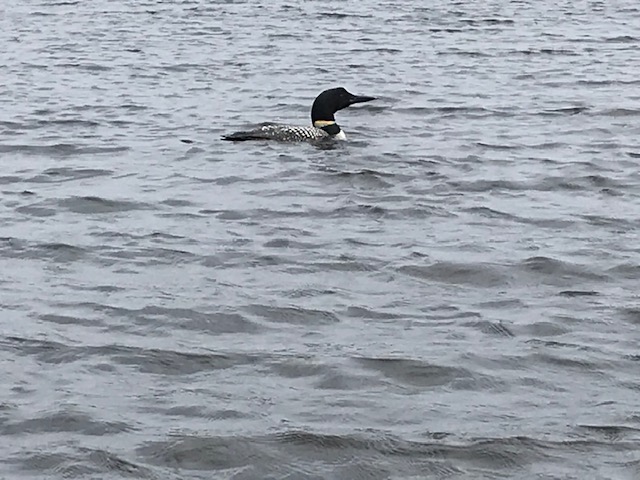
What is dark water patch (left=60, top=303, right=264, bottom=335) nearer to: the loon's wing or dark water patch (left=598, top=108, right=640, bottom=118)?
the loon's wing

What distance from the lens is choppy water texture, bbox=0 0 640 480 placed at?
22.5 feet

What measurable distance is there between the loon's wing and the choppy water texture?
5.9 inches

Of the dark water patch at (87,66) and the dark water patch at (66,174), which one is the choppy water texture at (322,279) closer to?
the dark water patch at (66,174)

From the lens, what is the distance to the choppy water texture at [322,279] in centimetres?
684

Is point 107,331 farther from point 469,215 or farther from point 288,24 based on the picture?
point 288,24

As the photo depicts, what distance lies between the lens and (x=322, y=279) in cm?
960

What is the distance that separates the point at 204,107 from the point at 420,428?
10825mm

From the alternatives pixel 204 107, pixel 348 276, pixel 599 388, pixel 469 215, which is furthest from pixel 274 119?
pixel 599 388

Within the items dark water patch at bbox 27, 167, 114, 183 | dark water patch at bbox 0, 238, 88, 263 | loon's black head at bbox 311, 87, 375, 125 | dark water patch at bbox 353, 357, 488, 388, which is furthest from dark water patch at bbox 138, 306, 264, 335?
loon's black head at bbox 311, 87, 375, 125

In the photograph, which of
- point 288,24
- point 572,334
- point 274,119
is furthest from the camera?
point 288,24

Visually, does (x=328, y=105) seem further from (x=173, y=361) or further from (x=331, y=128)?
(x=173, y=361)

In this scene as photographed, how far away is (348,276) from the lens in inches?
380

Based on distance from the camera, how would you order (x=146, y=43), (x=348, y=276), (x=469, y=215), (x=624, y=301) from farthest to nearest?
(x=146, y=43)
(x=469, y=215)
(x=348, y=276)
(x=624, y=301)

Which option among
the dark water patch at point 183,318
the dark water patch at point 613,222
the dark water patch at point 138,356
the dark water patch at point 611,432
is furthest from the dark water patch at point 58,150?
the dark water patch at point 611,432
